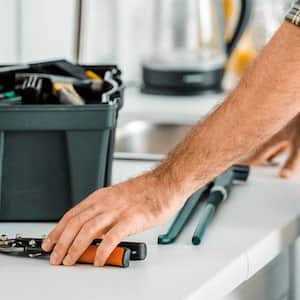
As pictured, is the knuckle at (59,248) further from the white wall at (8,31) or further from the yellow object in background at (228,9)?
the yellow object in background at (228,9)

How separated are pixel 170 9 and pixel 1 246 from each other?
161cm

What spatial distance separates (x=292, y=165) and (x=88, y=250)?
55cm

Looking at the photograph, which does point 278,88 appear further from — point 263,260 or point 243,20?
point 243,20

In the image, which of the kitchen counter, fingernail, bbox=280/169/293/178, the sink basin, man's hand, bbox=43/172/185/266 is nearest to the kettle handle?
the sink basin

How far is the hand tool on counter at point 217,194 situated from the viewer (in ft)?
4.41

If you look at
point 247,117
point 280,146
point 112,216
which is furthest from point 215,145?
point 280,146

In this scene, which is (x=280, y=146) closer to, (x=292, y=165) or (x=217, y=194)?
(x=292, y=165)

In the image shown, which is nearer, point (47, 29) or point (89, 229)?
point (89, 229)

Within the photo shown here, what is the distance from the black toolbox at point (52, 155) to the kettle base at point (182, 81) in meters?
1.11

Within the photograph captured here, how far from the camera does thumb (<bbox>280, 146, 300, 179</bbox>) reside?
1.65m

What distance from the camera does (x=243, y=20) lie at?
8.23 ft

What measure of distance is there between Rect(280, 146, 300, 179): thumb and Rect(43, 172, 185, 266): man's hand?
1.27ft

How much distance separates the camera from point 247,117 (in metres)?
1.30

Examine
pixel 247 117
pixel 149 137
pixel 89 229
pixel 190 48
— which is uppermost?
pixel 247 117
